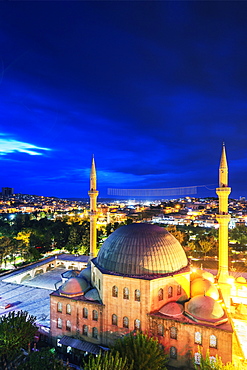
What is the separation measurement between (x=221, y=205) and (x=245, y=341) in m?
11.8

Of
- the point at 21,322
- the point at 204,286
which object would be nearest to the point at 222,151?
the point at 204,286

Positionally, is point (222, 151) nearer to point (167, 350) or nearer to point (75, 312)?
point (167, 350)

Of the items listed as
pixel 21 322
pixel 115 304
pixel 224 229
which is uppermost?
pixel 224 229

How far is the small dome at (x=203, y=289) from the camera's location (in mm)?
17766

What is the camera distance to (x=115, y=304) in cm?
1684

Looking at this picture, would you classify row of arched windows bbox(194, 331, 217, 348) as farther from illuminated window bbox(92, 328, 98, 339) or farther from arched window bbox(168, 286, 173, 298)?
illuminated window bbox(92, 328, 98, 339)

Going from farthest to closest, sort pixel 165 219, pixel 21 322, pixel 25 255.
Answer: pixel 165 219
pixel 25 255
pixel 21 322

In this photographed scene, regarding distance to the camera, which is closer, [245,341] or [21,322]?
[21,322]

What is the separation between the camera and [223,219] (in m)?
23.6

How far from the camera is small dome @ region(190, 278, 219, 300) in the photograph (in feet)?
58.3

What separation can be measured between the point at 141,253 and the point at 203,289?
569 centimetres

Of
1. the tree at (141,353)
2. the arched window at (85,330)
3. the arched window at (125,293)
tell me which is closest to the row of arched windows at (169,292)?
the arched window at (125,293)

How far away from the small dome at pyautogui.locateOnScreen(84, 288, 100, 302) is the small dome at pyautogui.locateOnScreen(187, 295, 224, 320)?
22.4ft

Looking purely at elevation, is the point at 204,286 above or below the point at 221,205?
below
